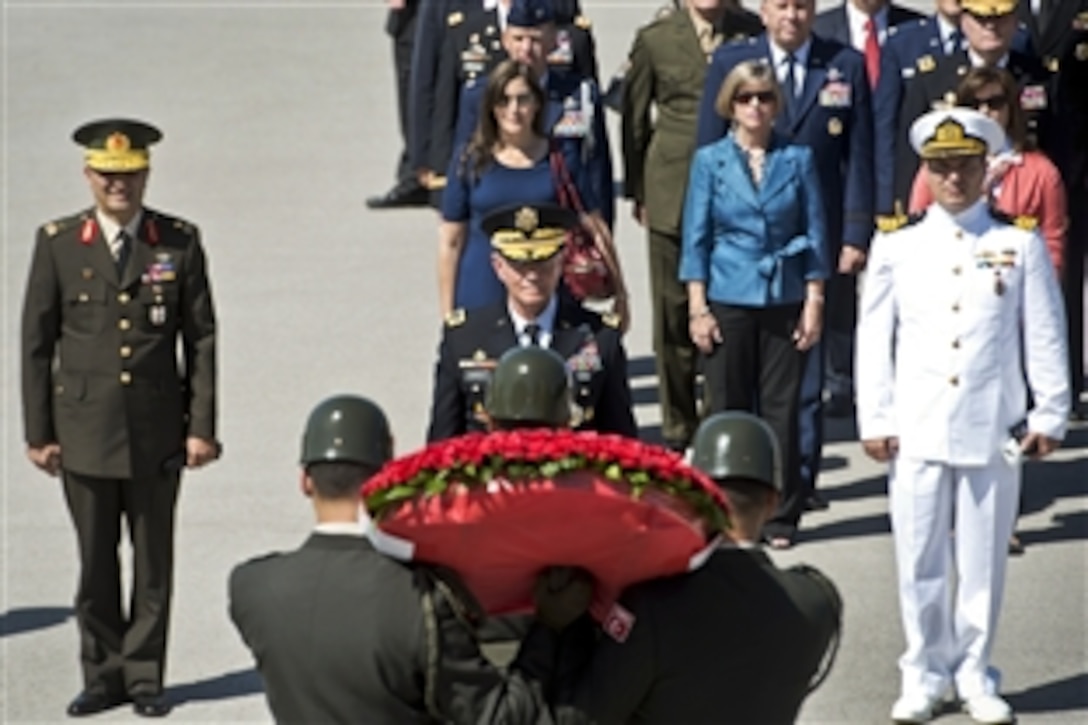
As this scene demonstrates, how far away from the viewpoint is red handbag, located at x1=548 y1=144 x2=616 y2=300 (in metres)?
9.95

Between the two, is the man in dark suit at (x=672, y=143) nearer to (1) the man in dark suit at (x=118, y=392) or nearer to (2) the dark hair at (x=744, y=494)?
(1) the man in dark suit at (x=118, y=392)

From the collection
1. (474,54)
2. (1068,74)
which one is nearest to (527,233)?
(474,54)

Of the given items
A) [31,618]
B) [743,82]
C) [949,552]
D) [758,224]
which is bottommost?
[31,618]

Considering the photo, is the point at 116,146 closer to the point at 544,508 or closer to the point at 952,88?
the point at 952,88

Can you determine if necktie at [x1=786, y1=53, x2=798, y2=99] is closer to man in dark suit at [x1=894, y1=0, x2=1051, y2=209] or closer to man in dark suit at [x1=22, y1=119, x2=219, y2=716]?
man in dark suit at [x1=894, y1=0, x2=1051, y2=209]

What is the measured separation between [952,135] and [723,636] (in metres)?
3.05

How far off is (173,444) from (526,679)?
11.9ft

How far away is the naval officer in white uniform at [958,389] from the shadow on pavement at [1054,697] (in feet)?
0.92

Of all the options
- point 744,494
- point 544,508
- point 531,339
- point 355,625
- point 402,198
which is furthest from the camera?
point 402,198

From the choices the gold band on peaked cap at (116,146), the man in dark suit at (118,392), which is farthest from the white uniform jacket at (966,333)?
the gold band on peaked cap at (116,146)

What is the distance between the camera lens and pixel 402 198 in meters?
16.4

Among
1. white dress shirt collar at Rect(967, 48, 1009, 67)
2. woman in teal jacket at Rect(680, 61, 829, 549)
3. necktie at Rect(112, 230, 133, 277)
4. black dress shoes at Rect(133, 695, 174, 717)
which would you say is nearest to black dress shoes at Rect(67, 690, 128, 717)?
black dress shoes at Rect(133, 695, 174, 717)

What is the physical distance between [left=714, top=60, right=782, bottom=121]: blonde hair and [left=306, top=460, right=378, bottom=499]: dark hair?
13.7 feet

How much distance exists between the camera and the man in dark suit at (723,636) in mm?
5934
